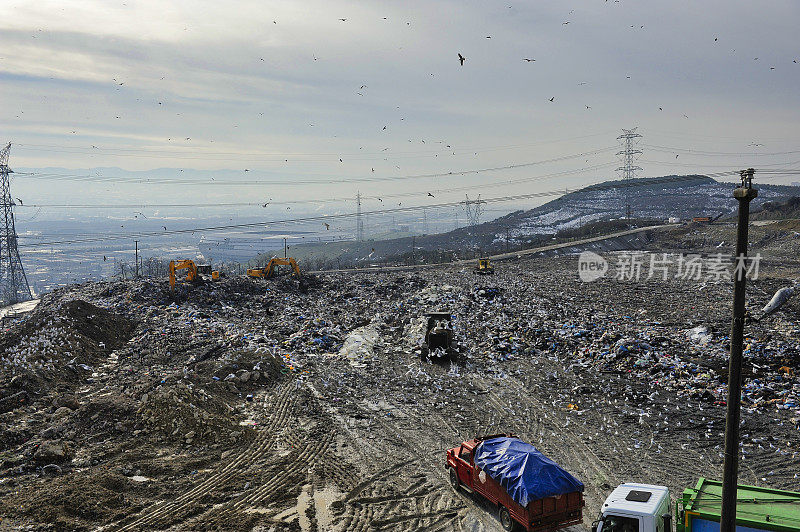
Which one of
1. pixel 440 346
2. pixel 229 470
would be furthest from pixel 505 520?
pixel 440 346

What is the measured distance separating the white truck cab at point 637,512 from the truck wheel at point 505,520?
121cm

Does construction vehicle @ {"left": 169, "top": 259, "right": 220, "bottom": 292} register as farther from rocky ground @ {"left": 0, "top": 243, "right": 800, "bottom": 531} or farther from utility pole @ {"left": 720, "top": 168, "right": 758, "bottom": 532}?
utility pole @ {"left": 720, "top": 168, "right": 758, "bottom": 532}

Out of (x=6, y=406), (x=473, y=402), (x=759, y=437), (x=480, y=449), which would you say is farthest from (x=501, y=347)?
(x=6, y=406)

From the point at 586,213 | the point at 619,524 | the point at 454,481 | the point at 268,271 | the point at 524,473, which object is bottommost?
the point at 454,481

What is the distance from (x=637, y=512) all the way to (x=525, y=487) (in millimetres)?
1441

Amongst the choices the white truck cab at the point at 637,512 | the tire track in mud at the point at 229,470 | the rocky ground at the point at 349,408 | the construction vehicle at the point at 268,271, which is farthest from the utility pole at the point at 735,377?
the construction vehicle at the point at 268,271

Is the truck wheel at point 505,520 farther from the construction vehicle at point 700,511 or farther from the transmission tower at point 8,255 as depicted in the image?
the transmission tower at point 8,255

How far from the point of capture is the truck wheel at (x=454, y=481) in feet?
29.8

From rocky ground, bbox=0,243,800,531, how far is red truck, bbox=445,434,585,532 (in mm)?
557

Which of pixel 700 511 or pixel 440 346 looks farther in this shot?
pixel 440 346

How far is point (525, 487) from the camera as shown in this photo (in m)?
7.34

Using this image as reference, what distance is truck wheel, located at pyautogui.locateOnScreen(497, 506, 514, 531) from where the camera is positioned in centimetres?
763

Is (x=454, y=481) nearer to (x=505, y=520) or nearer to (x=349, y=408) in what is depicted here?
(x=505, y=520)

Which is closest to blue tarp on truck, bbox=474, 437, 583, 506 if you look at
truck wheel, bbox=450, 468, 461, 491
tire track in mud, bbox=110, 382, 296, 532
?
truck wheel, bbox=450, 468, 461, 491
